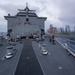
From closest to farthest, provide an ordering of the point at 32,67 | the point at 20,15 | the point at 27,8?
1. the point at 32,67
2. the point at 20,15
3. the point at 27,8

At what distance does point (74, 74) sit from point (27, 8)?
70.0 ft

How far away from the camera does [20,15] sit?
65.8 ft

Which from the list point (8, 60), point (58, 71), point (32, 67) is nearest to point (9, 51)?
Result: point (8, 60)

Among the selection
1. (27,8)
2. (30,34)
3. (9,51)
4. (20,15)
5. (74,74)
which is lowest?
(74,74)

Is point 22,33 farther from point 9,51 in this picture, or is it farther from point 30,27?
point 9,51

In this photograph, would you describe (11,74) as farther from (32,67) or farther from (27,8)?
(27,8)

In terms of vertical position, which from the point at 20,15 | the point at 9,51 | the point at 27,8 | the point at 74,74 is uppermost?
the point at 27,8

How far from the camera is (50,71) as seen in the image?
199 inches

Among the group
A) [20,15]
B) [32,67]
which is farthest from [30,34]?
[32,67]

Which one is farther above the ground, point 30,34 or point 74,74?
point 30,34

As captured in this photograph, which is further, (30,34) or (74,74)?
(30,34)

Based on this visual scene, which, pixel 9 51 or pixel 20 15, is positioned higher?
pixel 20 15

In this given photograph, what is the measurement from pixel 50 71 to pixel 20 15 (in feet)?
53.2

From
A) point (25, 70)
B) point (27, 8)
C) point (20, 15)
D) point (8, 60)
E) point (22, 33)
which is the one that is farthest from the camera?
point (27, 8)
